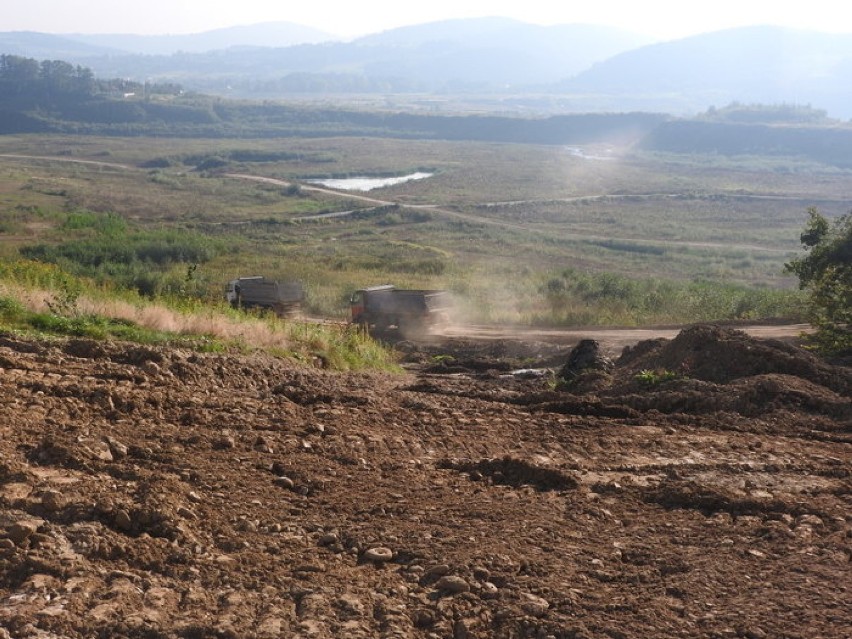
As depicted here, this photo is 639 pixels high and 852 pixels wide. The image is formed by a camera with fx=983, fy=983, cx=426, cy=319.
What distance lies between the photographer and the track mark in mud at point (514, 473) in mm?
7906

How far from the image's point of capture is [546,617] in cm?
559

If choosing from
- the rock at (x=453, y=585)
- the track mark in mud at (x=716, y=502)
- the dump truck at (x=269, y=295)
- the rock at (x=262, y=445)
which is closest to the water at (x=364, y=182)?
the dump truck at (x=269, y=295)

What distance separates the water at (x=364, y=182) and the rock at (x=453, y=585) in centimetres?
8345

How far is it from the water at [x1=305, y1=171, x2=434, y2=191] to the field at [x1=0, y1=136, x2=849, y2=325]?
2.72m

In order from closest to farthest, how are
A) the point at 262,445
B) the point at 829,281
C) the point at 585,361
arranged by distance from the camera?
the point at 262,445, the point at 585,361, the point at 829,281

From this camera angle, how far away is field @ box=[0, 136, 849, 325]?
107 feet

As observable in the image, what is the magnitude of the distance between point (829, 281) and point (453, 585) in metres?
16.8

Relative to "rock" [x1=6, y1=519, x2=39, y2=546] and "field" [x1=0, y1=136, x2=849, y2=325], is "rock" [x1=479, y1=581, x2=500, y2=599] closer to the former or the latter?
"rock" [x1=6, y1=519, x2=39, y2=546]

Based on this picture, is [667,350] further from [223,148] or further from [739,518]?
[223,148]

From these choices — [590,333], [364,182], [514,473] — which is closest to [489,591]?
[514,473]

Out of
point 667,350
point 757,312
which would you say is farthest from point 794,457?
point 757,312

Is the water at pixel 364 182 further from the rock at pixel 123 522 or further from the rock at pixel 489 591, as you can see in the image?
the rock at pixel 489 591

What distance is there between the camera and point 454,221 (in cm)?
6756

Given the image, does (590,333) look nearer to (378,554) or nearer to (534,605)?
(378,554)
